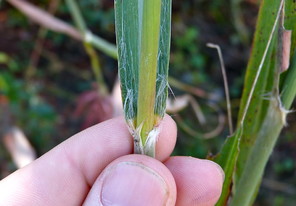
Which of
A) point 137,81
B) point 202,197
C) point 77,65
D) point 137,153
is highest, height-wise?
point 137,81

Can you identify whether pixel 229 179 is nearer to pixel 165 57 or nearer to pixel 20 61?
pixel 165 57

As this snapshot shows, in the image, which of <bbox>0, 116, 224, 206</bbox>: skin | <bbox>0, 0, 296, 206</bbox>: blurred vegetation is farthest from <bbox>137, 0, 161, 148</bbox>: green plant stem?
<bbox>0, 0, 296, 206</bbox>: blurred vegetation

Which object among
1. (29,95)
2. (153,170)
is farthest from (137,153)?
(29,95)

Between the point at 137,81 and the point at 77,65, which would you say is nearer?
the point at 137,81

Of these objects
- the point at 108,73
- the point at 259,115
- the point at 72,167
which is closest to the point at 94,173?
the point at 72,167

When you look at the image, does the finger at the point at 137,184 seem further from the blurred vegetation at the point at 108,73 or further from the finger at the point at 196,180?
the blurred vegetation at the point at 108,73

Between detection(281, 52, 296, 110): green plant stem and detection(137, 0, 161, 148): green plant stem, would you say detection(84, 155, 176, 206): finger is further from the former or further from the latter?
detection(281, 52, 296, 110): green plant stem

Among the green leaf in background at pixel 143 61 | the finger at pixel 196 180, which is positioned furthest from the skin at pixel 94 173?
the green leaf in background at pixel 143 61

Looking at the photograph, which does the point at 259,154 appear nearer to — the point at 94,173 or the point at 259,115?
the point at 259,115
